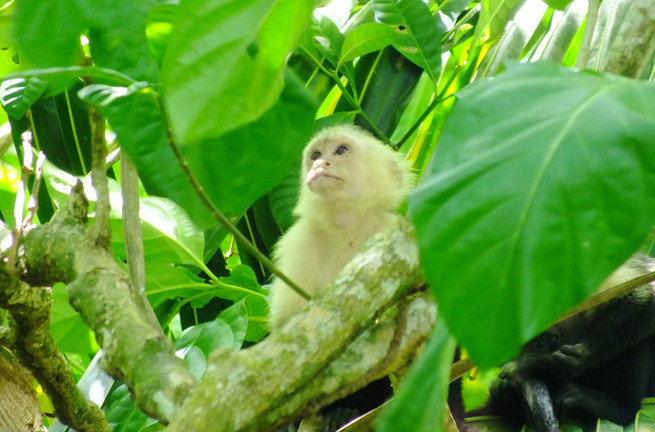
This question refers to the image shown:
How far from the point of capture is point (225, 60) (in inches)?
20.6

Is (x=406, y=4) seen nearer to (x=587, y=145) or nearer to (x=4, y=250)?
(x=4, y=250)

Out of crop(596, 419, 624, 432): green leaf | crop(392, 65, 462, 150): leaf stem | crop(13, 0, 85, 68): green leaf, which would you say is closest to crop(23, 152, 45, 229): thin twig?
crop(13, 0, 85, 68): green leaf

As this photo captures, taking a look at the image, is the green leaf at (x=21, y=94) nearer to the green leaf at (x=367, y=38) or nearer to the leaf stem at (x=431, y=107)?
the green leaf at (x=367, y=38)

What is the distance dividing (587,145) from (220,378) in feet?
1.55

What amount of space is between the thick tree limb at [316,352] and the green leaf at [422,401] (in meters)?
0.29

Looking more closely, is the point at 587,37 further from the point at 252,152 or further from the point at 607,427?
the point at 607,427

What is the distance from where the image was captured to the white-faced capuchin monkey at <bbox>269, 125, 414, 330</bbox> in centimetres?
200

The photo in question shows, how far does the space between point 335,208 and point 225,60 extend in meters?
1.59

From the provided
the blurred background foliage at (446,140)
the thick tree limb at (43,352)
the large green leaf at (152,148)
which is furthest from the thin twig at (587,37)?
the thick tree limb at (43,352)

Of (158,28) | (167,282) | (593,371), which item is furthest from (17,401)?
(593,371)

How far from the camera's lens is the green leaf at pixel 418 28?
5.75 feet

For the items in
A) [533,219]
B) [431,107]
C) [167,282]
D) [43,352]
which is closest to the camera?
[533,219]

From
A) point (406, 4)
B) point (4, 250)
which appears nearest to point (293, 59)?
point (406, 4)

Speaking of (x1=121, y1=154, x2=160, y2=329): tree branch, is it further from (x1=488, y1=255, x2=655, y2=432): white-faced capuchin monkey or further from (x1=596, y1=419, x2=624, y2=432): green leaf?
(x1=596, y1=419, x2=624, y2=432): green leaf
